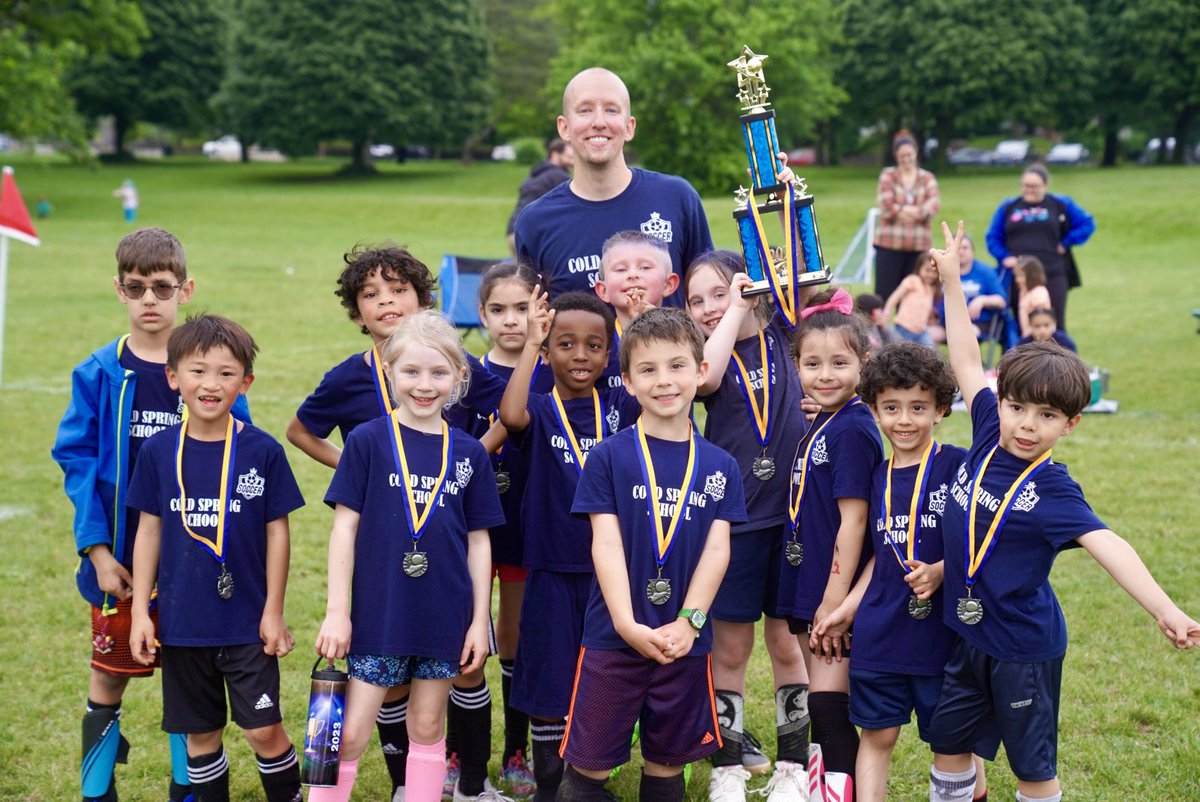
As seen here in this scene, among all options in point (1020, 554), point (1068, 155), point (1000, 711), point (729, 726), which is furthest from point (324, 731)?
point (1068, 155)

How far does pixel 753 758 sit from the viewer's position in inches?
175

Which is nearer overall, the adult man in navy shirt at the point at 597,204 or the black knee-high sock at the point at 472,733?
the black knee-high sock at the point at 472,733

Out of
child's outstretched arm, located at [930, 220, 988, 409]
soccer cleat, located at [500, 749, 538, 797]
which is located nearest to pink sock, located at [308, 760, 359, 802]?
soccer cleat, located at [500, 749, 538, 797]

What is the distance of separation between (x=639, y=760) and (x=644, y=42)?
41.2 metres

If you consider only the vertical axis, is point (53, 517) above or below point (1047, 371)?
below

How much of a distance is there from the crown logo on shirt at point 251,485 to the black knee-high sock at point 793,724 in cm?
200

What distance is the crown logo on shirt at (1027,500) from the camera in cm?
337

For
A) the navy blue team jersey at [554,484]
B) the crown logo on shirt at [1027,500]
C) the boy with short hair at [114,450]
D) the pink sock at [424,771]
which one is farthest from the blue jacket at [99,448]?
the crown logo on shirt at [1027,500]

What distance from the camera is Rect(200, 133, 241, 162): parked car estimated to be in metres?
72.1

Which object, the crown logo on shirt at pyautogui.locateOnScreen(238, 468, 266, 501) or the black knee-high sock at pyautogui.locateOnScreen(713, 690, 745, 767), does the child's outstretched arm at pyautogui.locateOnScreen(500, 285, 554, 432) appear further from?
the black knee-high sock at pyautogui.locateOnScreen(713, 690, 745, 767)

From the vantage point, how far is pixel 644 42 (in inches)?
1692

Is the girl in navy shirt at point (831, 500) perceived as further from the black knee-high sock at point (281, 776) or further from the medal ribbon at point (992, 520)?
the black knee-high sock at point (281, 776)

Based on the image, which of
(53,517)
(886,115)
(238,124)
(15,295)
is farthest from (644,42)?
(53,517)

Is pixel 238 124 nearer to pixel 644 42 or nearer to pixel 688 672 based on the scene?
pixel 644 42
